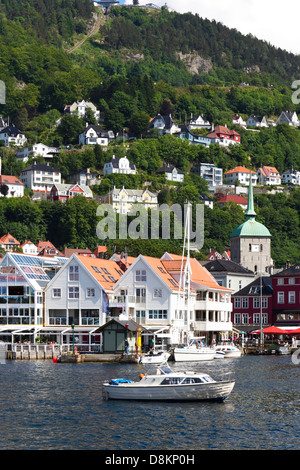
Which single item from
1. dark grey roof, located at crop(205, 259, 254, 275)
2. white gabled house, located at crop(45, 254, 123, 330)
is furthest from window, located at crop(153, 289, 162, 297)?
dark grey roof, located at crop(205, 259, 254, 275)

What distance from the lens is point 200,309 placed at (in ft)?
342

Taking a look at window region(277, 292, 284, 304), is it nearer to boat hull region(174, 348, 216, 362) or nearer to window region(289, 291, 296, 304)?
window region(289, 291, 296, 304)

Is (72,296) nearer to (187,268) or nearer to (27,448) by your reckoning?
(187,268)

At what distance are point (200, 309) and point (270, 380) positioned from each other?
36.6 m

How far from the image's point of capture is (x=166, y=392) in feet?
176

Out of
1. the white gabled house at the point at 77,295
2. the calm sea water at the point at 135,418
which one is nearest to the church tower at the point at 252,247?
the white gabled house at the point at 77,295

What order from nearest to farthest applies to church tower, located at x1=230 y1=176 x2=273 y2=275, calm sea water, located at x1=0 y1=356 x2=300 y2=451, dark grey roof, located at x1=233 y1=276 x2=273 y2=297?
1. calm sea water, located at x1=0 y1=356 x2=300 y2=451
2. dark grey roof, located at x1=233 y1=276 x2=273 y2=297
3. church tower, located at x1=230 y1=176 x2=273 y2=275

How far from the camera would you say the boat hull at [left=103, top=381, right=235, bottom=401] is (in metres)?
53.6

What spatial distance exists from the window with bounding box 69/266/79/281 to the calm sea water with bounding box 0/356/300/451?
28088 millimetres

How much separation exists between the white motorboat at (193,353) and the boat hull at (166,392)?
30.7m

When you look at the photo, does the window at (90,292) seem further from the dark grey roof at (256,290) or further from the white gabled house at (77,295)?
the dark grey roof at (256,290)

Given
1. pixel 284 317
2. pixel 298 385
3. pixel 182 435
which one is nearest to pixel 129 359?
pixel 298 385

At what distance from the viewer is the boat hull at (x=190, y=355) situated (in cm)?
8481

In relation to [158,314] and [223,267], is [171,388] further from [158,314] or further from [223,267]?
[223,267]
